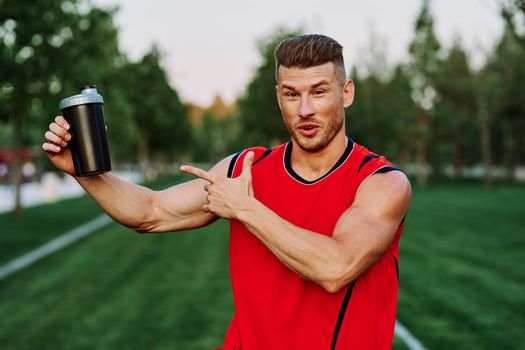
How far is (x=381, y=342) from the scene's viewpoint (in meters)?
2.76

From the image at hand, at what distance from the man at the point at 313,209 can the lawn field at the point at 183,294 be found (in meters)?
4.82

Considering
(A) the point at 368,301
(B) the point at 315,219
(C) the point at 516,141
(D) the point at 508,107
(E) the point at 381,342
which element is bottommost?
(C) the point at 516,141

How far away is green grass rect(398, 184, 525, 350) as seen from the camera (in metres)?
7.93

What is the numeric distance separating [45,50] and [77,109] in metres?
18.7

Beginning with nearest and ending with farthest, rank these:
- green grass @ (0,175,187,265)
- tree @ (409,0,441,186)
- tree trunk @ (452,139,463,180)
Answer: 1. green grass @ (0,175,187,265)
2. tree @ (409,0,441,186)
3. tree trunk @ (452,139,463,180)

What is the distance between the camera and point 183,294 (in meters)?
10.3

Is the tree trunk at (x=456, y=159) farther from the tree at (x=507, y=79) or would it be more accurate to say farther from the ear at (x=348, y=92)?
the ear at (x=348, y=92)

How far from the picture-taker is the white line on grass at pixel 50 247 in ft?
41.2

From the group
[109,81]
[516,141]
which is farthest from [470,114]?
[109,81]

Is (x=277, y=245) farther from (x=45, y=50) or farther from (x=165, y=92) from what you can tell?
(x=165, y=92)

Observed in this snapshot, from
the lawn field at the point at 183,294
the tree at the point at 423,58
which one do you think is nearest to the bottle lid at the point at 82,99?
the lawn field at the point at 183,294

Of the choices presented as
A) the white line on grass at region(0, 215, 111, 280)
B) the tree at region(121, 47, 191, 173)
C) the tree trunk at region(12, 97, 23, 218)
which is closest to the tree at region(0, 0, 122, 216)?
the tree trunk at region(12, 97, 23, 218)

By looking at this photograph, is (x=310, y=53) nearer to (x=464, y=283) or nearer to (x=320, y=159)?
(x=320, y=159)

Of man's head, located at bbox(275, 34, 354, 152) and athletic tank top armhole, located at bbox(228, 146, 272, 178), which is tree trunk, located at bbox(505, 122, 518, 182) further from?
man's head, located at bbox(275, 34, 354, 152)
